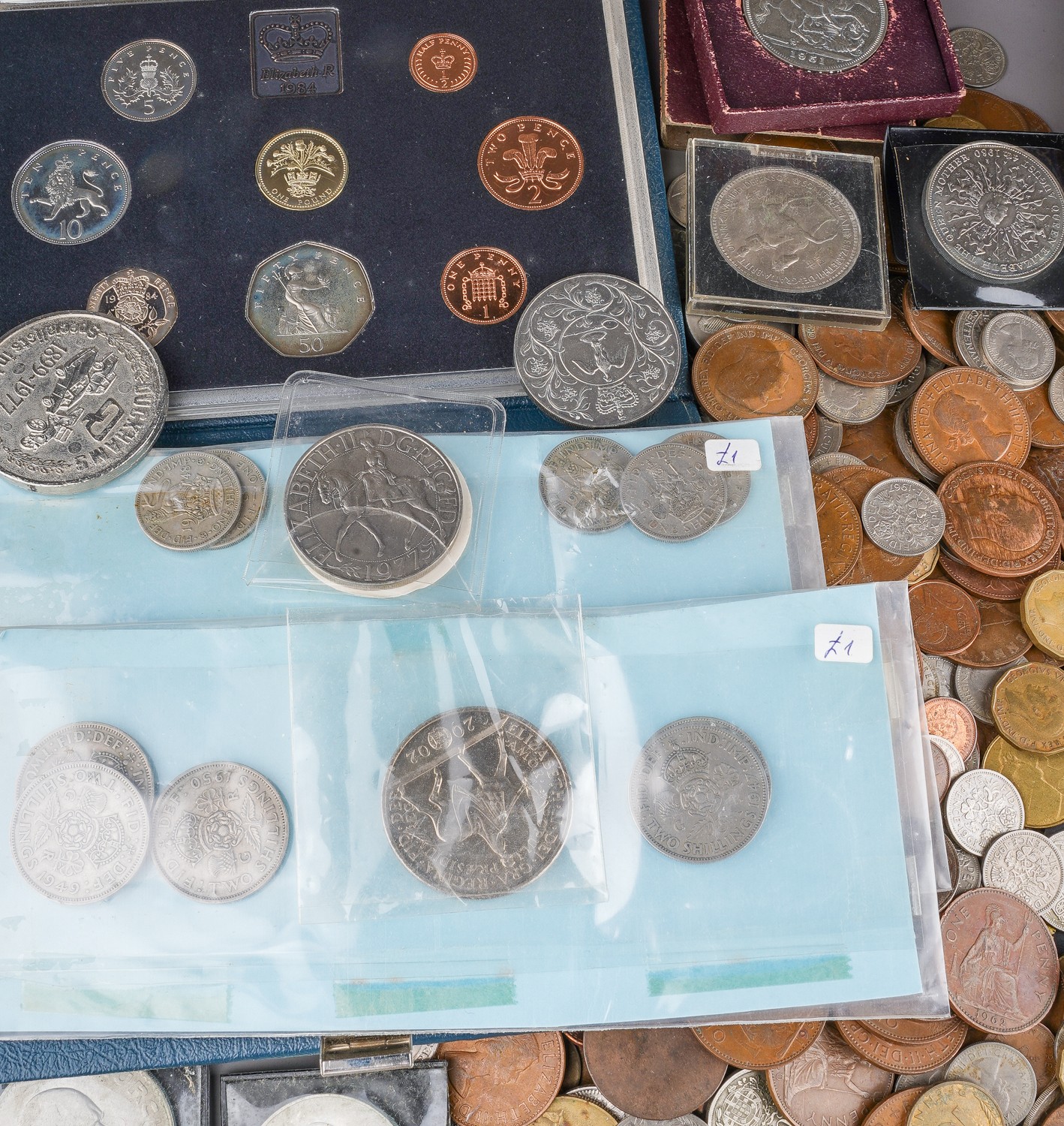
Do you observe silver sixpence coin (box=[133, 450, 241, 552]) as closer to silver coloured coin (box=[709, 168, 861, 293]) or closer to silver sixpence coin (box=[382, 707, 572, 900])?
silver sixpence coin (box=[382, 707, 572, 900])

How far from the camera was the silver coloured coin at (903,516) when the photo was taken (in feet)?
8.52

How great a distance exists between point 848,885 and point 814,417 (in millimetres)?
1362

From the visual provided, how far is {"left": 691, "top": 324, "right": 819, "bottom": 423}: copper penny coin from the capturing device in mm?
2564

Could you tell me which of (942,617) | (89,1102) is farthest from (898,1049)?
(89,1102)

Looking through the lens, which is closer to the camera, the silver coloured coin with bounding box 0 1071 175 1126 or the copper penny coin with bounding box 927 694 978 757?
the silver coloured coin with bounding box 0 1071 175 1126

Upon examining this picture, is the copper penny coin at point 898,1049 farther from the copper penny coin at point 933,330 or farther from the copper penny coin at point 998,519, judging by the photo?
the copper penny coin at point 933,330

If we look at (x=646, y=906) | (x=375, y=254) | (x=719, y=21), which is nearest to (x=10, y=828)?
(x=646, y=906)

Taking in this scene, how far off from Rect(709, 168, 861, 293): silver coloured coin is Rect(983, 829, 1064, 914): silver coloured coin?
173cm

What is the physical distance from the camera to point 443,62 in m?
2.72

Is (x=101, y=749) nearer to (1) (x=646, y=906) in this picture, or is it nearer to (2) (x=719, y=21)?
(1) (x=646, y=906)

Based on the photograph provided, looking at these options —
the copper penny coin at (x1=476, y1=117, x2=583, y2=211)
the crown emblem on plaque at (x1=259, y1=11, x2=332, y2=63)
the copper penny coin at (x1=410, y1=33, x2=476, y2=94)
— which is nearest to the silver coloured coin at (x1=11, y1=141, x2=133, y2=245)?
the crown emblem on plaque at (x1=259, y1=11, x2=332, y2=63)

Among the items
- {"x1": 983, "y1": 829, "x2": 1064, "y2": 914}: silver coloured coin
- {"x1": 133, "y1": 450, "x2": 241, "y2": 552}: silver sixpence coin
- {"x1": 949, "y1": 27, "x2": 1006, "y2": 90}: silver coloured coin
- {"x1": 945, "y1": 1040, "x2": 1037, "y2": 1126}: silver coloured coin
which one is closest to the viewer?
{"x1": 133, "y1": 450, "x2": 241, "y2": 552}: silver sixpence coin

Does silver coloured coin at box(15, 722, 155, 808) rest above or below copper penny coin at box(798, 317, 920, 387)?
below

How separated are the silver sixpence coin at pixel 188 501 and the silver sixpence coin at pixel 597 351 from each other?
2.74 ft
